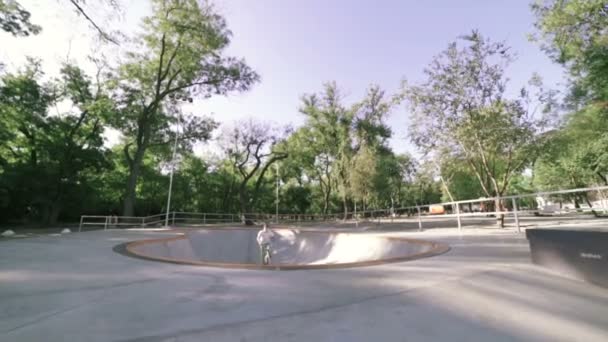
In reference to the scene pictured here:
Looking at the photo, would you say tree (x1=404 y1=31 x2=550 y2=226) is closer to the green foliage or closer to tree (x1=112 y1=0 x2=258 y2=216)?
the green foliage

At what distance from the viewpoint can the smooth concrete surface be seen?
5.76m

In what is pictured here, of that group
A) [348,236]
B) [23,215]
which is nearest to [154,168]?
[23,215]

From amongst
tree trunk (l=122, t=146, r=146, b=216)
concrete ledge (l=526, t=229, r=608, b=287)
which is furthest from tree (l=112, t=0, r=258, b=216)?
concrete ledge (l=526, t=229, r=608, b=287)

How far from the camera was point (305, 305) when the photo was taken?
190 centimetres

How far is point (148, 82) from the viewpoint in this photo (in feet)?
53.8

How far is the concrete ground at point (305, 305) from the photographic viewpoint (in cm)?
146

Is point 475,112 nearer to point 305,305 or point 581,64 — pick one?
point 581,64

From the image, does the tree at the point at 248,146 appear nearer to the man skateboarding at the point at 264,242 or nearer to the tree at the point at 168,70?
the tree at the point at 168,70

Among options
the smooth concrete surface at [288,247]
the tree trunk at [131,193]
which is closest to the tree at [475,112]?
the smooth concrete surface at [288,247]

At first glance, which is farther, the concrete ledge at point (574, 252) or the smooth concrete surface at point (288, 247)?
the smooth concrete surface at point (288, 247)

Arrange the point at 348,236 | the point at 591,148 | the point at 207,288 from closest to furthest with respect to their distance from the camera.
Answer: the point at 207,288 → the point at 348,236 → the point at 591,148

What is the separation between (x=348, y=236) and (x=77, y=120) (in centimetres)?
1912

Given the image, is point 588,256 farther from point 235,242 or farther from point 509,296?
point 235,242

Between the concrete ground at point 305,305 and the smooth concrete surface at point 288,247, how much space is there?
85.3 inches
